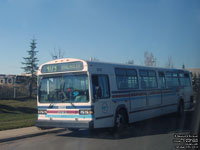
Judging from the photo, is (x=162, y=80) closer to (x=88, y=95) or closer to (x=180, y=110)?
(x=180, y=110)

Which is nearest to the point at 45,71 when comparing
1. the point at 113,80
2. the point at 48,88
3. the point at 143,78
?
the point at 48,88

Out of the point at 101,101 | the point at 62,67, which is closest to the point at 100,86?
the point at 101,101

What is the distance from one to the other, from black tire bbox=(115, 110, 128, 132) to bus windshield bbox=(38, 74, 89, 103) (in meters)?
2.08

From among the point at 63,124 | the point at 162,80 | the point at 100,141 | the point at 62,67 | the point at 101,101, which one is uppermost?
the point at 62,67

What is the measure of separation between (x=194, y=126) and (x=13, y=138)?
738 cm

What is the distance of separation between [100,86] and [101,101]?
0.59m

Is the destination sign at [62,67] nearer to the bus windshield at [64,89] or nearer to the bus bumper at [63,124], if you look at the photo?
the bus windshield at [64,89]

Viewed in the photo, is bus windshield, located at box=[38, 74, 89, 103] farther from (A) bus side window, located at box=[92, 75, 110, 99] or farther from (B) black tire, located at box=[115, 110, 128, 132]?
(B) black tire, located at box=[115, 110, 128, 132]

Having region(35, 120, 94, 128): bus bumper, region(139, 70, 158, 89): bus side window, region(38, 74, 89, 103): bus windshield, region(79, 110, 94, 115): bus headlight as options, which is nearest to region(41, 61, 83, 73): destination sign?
region(38, 74, 89, 103): bus windshield

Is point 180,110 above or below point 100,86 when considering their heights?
below

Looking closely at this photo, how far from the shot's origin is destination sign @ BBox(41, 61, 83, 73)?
1016 centimetres

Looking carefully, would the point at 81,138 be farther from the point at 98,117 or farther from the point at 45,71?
the point at 45,71

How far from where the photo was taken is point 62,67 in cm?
1059

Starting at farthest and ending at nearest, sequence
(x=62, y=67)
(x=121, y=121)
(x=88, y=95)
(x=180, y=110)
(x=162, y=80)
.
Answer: (x=180, y=110), (x=162, y=80), (x=121, y=121), (x=62, y=67), (x=88, y=95)
